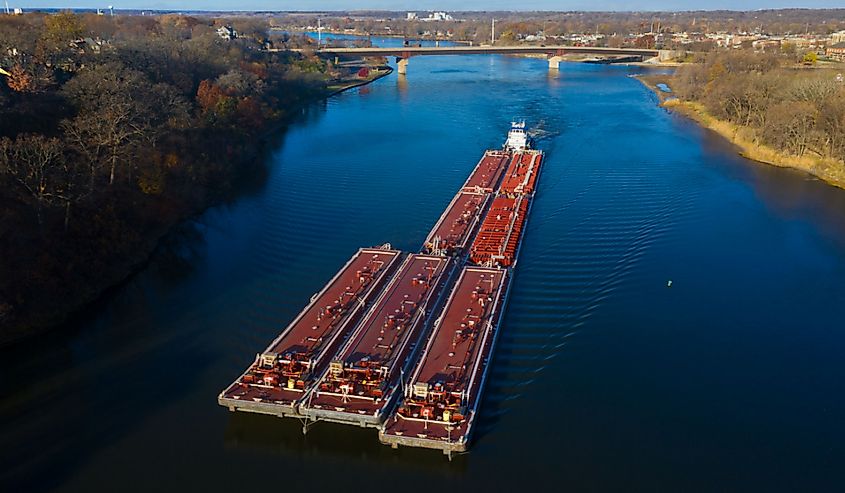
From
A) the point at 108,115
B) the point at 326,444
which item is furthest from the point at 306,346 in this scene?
the point at 108,115

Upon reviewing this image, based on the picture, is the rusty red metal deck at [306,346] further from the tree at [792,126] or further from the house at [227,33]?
the house at [227,33]

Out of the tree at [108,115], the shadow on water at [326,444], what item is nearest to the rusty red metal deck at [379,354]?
the shadow on water at [326,444]

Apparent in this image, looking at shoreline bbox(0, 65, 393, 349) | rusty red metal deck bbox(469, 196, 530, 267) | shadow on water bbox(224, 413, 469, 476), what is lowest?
shadow on water bbox(224, 413, 469, 476)

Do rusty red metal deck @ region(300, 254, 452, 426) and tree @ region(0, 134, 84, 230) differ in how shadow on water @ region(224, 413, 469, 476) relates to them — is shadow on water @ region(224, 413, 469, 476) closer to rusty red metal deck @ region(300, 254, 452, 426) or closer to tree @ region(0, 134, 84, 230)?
→ rusty red metal deck @ region(300, 254, 452, 426)

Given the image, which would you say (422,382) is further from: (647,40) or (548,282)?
(647,40)

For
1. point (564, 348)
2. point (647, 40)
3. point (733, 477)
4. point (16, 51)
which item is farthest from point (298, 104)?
point (647, 40)

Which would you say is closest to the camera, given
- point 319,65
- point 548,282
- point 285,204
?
point 548,282

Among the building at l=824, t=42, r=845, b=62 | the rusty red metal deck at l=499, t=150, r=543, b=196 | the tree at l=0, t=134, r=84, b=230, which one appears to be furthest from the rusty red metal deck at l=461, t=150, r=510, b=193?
the building at l=824, t=42, r=845, b=62
